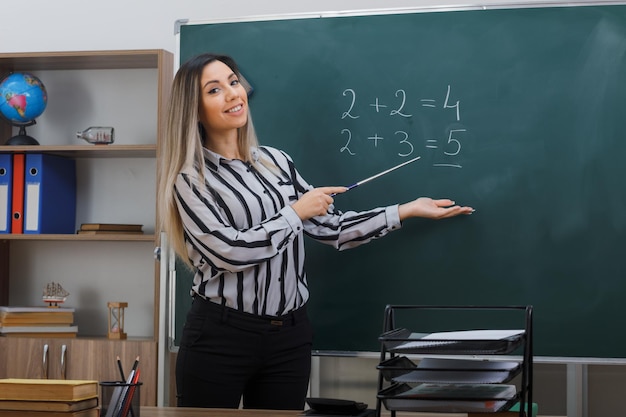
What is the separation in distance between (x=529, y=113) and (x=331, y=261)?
0.80m

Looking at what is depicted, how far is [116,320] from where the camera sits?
3447 mm

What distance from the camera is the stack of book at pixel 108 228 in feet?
11.3

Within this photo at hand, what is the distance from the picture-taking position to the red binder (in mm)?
3492

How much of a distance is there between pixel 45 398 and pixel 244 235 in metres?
0.87

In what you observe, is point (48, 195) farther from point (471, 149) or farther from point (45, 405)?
point (45, 405)

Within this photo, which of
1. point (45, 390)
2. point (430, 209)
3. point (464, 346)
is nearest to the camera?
point (464, 346)

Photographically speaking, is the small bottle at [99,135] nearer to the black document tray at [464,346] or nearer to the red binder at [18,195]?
the red binder at [18,195]

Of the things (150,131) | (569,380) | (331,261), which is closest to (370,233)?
(331,261)

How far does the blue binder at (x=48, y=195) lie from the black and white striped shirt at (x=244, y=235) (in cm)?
119

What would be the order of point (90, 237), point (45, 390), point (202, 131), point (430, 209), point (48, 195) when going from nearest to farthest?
point (45, 390) → point (202, 131) → point (430, 209) → point (90, 237) → point (48, 195)

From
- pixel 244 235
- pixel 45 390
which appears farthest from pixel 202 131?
pixel 45 390

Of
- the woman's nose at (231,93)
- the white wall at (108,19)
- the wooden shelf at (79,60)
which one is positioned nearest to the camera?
the woman's nose at (231,93)

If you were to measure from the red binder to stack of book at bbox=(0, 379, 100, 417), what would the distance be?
1.91 metres

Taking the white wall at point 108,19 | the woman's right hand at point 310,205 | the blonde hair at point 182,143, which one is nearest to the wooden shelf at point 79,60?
the white wall at point 108,19
